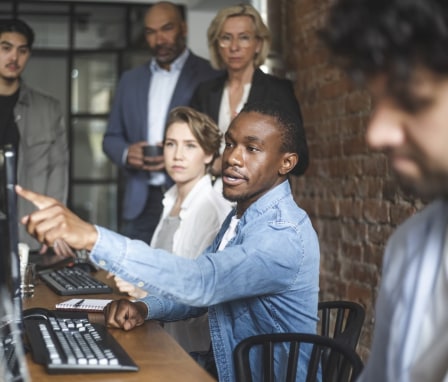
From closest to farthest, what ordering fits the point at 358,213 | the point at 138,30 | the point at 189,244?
1. the point at 189,244
2. the point at 358,213
3. the point at 138,30

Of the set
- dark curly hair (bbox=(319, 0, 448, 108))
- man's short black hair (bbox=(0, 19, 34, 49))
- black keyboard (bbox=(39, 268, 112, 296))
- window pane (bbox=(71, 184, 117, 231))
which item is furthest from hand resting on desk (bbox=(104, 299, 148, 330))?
window pane (bbox=(71, 184, 117, 231))

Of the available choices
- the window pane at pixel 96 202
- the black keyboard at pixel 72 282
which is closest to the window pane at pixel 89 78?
the window pane at pixel 96 202

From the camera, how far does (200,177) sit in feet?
9.33

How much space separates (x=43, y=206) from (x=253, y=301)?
0.71 meters

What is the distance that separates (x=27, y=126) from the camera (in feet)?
12.2

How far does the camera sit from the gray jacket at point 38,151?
12.1 ft

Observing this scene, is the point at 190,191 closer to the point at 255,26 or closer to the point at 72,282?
the point at 72,282

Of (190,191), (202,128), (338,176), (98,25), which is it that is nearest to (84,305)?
(190,191)

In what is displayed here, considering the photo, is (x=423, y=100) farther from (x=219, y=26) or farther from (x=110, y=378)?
(x=219, y=26)

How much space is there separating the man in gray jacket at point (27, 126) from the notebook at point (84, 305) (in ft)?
5.18

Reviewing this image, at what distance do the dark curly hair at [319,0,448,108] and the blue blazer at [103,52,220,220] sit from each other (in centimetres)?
251

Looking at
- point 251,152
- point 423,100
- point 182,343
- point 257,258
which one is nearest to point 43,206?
point 257,258

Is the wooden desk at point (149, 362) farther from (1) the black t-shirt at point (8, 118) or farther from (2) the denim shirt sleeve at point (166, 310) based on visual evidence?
(1) the black t-shirt at point (8, 118)

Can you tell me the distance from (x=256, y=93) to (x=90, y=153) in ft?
9.70
